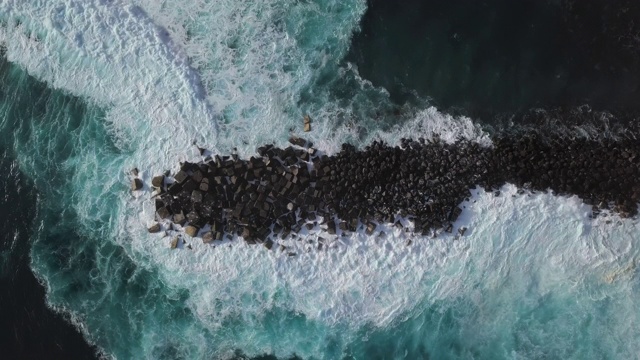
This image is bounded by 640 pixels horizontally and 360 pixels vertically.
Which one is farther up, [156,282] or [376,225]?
[376,225]

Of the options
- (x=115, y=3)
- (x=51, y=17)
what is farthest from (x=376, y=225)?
(x=51, y=17)

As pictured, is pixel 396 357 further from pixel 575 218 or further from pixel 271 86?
pixel 271 86

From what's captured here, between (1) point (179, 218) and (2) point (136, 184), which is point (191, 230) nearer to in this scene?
(1) point (179, 218)

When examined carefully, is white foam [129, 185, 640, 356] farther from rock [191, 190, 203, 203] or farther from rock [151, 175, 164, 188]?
rock [191, 190, 203, 203]

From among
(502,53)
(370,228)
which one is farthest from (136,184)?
(502,53)

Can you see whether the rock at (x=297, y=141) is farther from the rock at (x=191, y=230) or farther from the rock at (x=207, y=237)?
the rock at (x=191, y=230)
